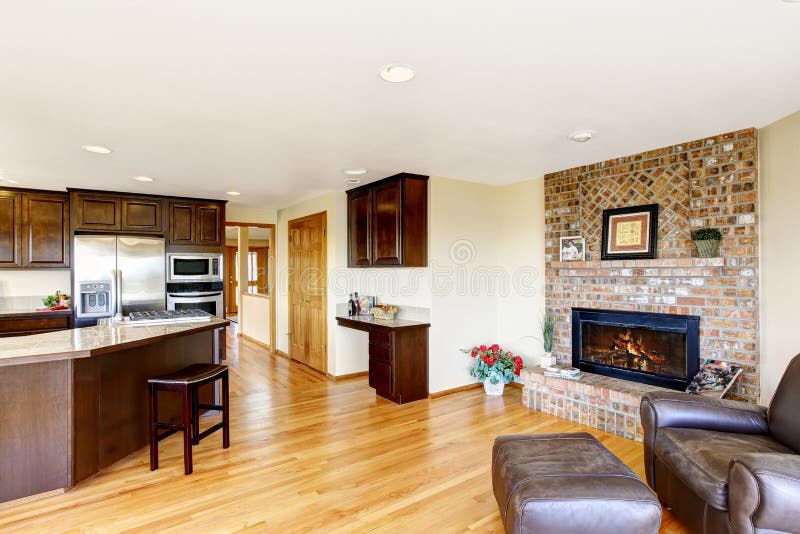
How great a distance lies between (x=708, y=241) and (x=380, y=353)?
292 centimetres

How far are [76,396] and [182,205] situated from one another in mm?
3203

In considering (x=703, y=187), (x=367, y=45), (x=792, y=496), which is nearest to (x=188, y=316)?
(x=367, y=45)

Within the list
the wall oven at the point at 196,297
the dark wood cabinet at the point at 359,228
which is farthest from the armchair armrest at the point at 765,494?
the wall oven at the point at 196,297

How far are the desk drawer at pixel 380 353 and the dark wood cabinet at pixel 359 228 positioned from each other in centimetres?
92

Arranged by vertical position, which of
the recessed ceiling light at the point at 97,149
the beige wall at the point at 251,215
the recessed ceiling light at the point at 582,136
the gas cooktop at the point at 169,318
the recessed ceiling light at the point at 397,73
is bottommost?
the gas cooktop at the point at 169,318

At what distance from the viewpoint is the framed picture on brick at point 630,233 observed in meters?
3.53

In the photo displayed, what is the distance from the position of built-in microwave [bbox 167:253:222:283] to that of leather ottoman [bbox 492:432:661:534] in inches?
177

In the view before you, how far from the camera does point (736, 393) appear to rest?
3.02 metres

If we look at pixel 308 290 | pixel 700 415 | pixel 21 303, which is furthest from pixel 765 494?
pixel 21 303

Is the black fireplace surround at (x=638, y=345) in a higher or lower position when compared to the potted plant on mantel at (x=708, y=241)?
lower

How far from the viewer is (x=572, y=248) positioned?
411cm

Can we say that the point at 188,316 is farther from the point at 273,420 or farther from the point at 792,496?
the point at 792,496

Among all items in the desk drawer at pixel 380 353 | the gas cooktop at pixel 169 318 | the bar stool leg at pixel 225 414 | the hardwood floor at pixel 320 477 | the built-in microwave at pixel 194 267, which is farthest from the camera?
the built-in microwave at pixel 194 267

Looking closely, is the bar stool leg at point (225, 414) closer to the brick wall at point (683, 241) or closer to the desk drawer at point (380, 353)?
the desk drawer at point (380, 353)
